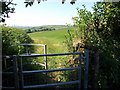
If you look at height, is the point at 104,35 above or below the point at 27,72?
above

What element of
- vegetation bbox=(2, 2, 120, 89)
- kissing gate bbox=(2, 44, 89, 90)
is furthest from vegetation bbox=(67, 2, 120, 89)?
kissing gate bbox=(2, 44, 89, 90)

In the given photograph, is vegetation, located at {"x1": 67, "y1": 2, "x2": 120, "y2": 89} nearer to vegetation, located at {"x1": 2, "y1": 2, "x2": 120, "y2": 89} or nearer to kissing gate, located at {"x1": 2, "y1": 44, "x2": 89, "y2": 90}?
vegetation, located at {"x1": 2, "y1": 2, "x2": 120, "y2": 89}

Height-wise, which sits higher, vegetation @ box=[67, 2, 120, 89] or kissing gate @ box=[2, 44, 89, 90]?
vegetation @ box=[67, 2, 120, 89]

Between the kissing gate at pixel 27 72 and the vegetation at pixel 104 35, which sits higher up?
the vegetation at pixel 104 35

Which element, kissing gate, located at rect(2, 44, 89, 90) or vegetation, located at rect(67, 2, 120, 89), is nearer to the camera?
kissing gate, located at rect(2, 44, 89, 90)

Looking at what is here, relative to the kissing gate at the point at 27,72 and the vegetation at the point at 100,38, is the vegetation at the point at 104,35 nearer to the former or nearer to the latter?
the vegetation at the point at 100,38

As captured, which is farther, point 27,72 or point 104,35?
point 104,35

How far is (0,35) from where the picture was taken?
9.33 m

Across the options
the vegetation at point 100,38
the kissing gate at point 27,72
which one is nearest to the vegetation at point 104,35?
the vegetation at point 100,38

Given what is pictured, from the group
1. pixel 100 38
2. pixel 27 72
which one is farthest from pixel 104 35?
pixel 27 72

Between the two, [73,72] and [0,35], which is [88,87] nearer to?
[73,72]

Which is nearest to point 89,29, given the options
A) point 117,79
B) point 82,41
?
point 82,41

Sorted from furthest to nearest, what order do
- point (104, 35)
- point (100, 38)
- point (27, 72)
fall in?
1. point (104, 35)
2. point (100, 38)
3. point (27, 72)

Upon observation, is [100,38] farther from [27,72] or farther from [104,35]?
[27,72]
